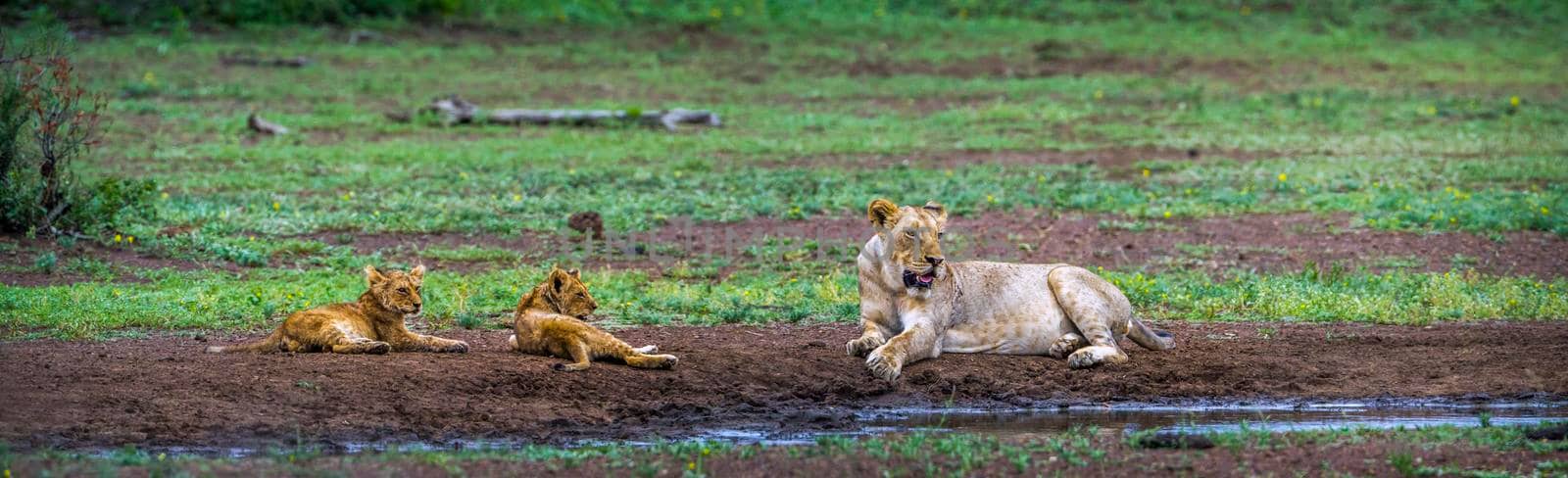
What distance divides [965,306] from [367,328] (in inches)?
147

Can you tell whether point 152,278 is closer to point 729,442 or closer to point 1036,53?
point 729,442

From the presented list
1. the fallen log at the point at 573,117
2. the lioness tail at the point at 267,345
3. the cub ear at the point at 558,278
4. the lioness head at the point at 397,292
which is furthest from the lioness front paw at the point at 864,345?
the fallen log at the point at 573,117

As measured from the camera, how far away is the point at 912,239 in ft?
34.8

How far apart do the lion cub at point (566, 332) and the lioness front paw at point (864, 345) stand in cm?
121

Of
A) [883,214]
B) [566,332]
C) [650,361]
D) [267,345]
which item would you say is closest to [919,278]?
[883,214]

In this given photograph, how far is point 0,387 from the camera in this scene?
30.7 ft

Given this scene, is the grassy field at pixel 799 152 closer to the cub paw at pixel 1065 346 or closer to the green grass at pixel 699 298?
the green grass at pixel 699 298

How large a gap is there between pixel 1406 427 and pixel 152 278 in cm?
975

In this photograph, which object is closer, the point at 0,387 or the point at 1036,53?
the point at 0,387

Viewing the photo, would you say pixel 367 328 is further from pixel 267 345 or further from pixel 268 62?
pixel 268 62

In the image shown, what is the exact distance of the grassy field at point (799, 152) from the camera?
13.9 meters

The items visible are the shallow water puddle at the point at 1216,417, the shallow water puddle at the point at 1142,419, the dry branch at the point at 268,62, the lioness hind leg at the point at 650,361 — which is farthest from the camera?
the dry branch at the point at 268,62

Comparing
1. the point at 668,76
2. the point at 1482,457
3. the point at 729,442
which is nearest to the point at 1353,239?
the point at 1482,457

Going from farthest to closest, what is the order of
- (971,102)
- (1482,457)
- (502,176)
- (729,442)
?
(971,102) < (502,176) < (729,442) < (1482,457)
